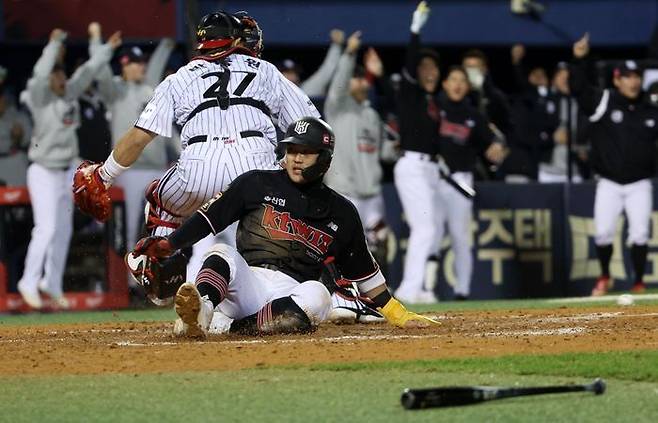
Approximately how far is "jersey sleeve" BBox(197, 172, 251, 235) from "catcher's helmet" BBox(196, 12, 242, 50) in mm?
1003

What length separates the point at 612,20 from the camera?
15.6 m

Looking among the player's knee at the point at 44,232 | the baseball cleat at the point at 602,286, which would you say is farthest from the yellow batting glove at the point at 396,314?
the baseball cleat at the point at 602,286

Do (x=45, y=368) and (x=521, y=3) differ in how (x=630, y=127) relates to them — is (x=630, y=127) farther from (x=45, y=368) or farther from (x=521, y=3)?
(x=45, y=368)

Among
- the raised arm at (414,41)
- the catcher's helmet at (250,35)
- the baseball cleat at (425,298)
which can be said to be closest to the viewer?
the catcher's helmet at (250,35)

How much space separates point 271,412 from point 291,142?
2416 mm

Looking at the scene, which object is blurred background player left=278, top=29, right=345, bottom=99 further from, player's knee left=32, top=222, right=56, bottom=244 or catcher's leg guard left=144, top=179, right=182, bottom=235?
catcher's leg guard left=144, top=179, right=182, bottom=235

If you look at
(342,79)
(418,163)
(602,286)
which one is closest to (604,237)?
(602,286)

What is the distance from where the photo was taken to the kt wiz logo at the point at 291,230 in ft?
24.1

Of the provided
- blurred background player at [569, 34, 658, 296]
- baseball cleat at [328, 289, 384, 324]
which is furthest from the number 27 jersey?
blurred background player at [569, 34, 658, 296]

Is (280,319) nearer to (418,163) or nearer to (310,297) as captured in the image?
(310,297)

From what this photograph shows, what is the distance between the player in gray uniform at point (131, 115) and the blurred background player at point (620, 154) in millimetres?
3786

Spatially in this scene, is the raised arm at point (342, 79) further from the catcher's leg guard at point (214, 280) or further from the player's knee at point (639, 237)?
the catcher's leg guard at point (214, 280)

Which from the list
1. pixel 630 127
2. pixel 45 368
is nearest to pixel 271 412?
pixel 45 368

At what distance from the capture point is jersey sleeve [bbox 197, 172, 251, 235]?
23.5 ft
